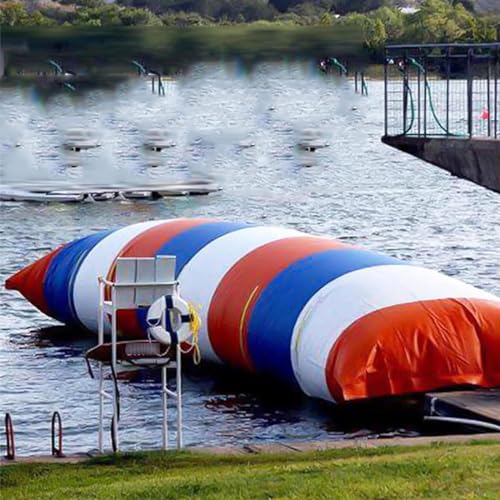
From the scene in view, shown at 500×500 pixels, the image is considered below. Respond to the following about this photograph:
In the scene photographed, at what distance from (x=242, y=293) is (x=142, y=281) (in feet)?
19.5

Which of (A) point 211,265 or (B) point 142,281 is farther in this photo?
(A) point 211,265

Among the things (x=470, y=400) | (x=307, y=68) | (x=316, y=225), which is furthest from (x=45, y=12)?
(x=316, y=225)

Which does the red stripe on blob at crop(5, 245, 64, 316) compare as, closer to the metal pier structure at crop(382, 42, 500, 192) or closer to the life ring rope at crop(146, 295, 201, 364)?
the metal pier structure at crop(382, 42, 500, 192)

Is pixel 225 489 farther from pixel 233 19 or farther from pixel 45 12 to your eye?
pixel 233 19

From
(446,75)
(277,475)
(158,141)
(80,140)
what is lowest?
(158,141)

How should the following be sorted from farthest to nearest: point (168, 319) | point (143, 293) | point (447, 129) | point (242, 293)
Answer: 1. point (447, 129)
2. point (242, 293)
3. point (143, 293)
4. point (168, 319)

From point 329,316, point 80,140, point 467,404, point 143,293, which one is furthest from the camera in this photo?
point 80,140

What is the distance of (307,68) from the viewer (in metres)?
14.4

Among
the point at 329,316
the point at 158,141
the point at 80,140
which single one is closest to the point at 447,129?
the point at 329,316

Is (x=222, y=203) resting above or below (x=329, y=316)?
below

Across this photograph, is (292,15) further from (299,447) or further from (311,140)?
(311,140)

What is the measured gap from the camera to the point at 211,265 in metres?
19.7

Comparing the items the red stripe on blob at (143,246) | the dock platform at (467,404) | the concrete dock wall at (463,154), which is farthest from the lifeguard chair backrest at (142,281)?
the red stripe on blob at (143,246)

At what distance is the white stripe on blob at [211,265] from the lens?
19.2 meters
